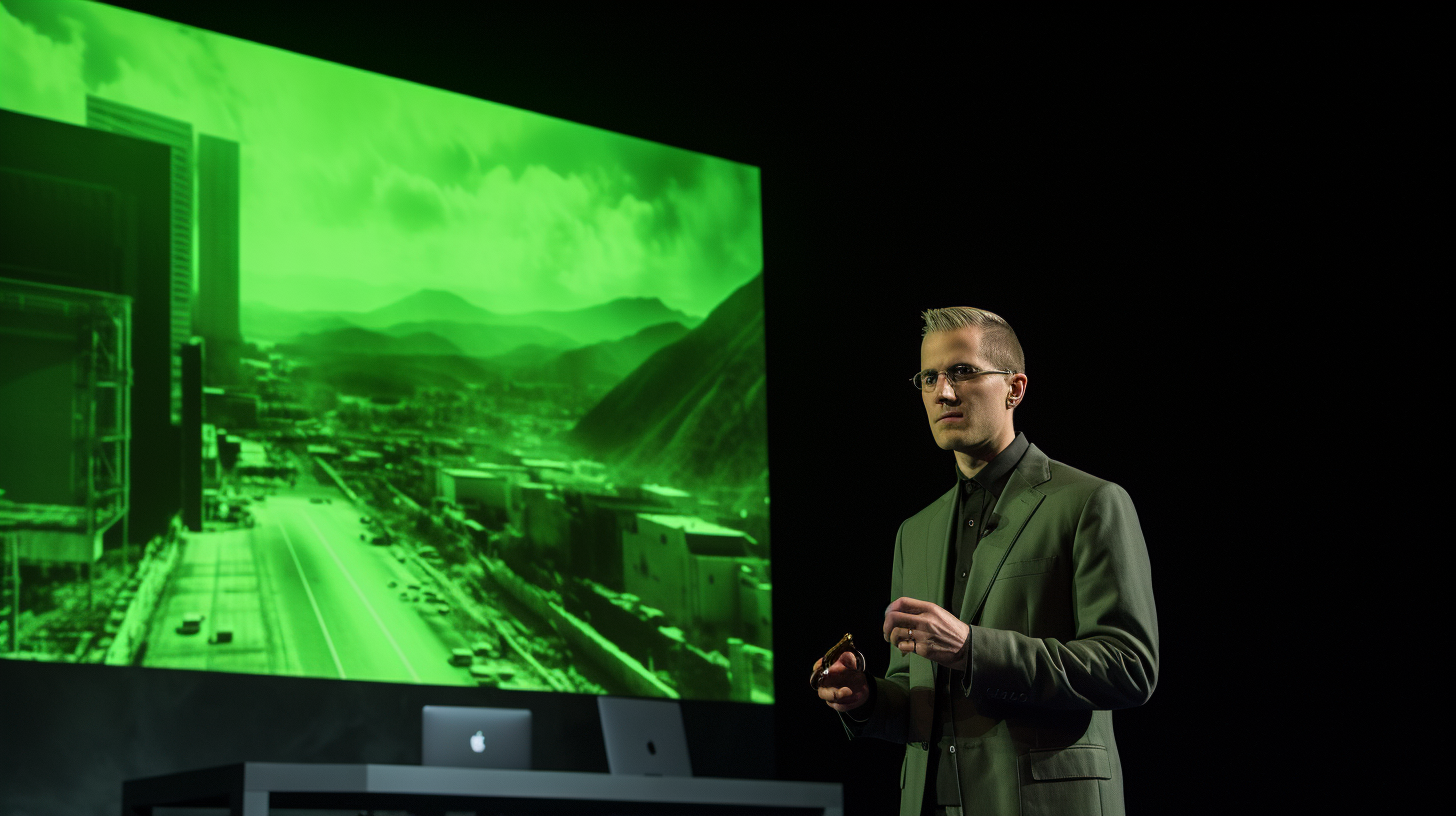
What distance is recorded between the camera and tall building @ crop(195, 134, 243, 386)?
A: 3.14 metres

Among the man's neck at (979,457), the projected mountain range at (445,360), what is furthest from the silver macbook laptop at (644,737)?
the man's neck at (979,457)

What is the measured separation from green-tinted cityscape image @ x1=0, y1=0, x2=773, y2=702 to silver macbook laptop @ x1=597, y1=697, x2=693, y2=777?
13 cm

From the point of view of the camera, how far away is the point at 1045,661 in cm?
172

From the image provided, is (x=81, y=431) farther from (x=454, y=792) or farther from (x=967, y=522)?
(x=967, y=522)

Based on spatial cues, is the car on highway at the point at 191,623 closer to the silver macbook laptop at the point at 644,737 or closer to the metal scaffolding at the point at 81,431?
the metal scaffolding at the point at 81,431

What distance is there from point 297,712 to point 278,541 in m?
0.41

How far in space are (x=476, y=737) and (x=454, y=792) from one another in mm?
213

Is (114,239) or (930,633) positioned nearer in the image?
(930,633)

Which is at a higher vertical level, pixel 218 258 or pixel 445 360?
pixel 218 258

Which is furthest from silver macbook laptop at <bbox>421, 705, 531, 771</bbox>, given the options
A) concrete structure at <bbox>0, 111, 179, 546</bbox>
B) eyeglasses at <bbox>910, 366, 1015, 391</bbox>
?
eyeglasses at <bbox>910, 366, 1015, 391</bbox>

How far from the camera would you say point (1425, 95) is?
417 centimetres

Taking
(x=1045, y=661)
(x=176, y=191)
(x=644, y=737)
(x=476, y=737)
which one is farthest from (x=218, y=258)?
(x=1045, y=661)

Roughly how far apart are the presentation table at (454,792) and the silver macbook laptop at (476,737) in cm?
11

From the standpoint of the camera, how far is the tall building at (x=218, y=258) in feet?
10.3
